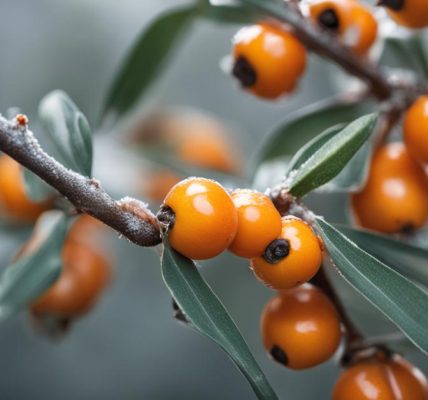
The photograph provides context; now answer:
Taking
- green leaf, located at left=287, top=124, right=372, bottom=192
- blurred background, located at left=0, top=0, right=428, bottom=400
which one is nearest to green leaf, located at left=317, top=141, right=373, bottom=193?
green leaf, located at left=287, top=124, right=372, bottom=192

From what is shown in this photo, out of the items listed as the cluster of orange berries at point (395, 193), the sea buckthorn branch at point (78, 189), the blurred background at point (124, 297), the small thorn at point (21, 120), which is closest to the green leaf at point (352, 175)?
the cluster of orange berries at point (395, 193)

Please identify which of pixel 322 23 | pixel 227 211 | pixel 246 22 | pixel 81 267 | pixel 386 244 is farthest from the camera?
pixel 81 267

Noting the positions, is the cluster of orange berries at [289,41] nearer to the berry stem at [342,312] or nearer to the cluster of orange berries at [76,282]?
the berry stem at [342,312]

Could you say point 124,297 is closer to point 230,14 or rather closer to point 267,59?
point 230,14

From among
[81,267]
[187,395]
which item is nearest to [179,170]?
[81,267]

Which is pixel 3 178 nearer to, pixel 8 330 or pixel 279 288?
pixel 279 288

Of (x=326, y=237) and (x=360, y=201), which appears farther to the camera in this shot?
(x=360, y=201)

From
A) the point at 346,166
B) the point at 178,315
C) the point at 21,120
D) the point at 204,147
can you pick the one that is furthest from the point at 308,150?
the point at 204,147

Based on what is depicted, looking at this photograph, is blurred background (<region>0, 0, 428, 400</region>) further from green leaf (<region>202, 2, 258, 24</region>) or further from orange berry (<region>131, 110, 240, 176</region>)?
green leaf (<region>202, 2, 258, 24</region>)
